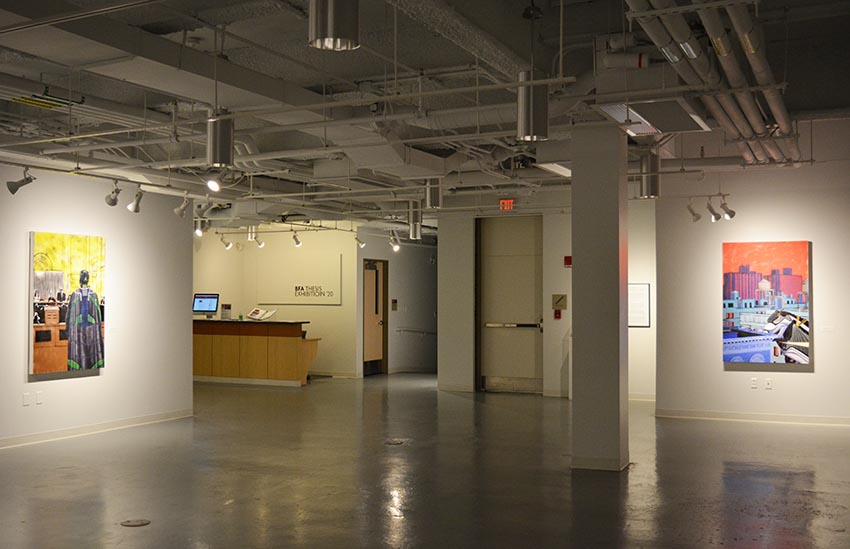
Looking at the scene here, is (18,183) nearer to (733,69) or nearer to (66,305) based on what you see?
(66,305)

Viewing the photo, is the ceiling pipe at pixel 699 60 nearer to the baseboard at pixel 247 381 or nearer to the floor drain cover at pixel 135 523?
the floor drain cover at pixel 135 523

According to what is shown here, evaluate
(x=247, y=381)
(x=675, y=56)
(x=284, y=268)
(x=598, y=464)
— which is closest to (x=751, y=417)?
(x=598, y=464)

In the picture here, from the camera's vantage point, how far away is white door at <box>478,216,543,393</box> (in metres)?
14.7

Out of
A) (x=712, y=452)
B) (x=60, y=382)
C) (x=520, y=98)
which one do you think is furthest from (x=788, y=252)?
(x=60, y=382)

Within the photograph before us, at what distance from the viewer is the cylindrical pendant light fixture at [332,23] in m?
3.69

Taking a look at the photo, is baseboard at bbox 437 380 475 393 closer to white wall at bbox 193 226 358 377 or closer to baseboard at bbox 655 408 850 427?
white wall at bbox 193 226 358 377

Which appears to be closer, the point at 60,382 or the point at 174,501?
the point at 174,501

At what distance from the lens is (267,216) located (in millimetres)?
15164

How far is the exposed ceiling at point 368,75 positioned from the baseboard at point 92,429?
3003mm

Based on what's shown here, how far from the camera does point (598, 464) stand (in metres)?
8.19

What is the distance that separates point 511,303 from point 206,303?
647 centimetres

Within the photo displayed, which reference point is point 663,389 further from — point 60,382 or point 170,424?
point 60,382

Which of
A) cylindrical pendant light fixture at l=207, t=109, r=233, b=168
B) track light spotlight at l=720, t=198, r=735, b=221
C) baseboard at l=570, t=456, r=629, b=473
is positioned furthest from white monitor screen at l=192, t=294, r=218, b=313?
baseboard at l=570, t=456, r=629, b=473

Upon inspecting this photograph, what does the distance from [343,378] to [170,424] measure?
6382mm
